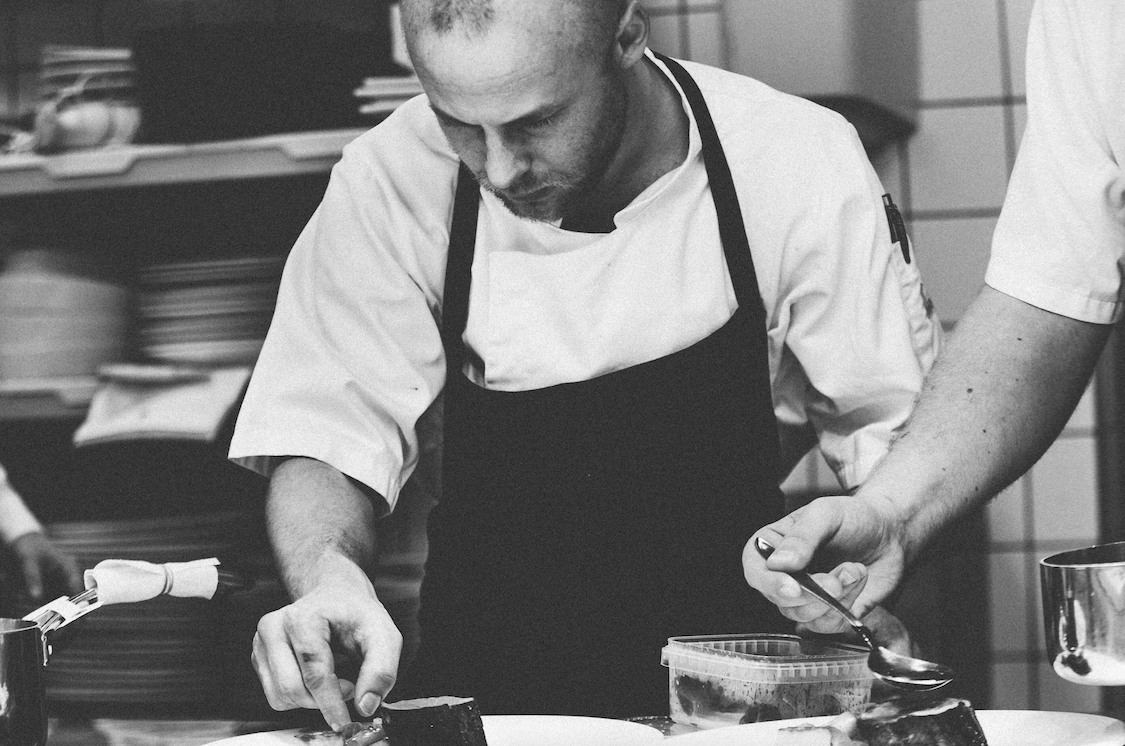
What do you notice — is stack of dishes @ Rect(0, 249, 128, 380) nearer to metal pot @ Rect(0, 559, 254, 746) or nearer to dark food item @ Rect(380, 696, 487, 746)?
metal pot @ Rect(0, 559, 254, 746)

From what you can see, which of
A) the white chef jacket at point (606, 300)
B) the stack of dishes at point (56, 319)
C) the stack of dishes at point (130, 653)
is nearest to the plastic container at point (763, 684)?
the white chef jacket at point (606, 300)

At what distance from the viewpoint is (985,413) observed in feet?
4.02

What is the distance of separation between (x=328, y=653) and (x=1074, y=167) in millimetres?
796

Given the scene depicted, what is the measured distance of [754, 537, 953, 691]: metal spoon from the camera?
1.09 meters

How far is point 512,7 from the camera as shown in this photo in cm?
135

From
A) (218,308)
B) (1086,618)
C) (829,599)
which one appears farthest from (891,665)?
(218,308)

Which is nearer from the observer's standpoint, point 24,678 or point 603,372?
point 24,678

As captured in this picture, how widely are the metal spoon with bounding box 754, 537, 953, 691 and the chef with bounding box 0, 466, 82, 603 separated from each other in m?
1.65

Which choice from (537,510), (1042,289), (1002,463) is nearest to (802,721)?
(1002,463)

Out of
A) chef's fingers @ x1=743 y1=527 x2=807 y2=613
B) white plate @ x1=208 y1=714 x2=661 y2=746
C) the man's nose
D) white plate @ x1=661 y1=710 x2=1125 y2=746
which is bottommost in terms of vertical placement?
white plate @ x1=208 y1=714 x2=661 y2=746

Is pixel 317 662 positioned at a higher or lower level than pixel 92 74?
lower

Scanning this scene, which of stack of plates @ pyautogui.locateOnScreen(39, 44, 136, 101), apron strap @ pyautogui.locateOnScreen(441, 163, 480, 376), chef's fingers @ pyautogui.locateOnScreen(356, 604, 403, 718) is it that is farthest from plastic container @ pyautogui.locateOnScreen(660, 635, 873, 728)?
stack of plates @ pyautogui.locateOnScreen(39, 44, 136, 101)

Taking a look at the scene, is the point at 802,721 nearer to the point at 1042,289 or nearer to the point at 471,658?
the point at 1042,289

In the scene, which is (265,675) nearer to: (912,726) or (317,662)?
(317,662)
